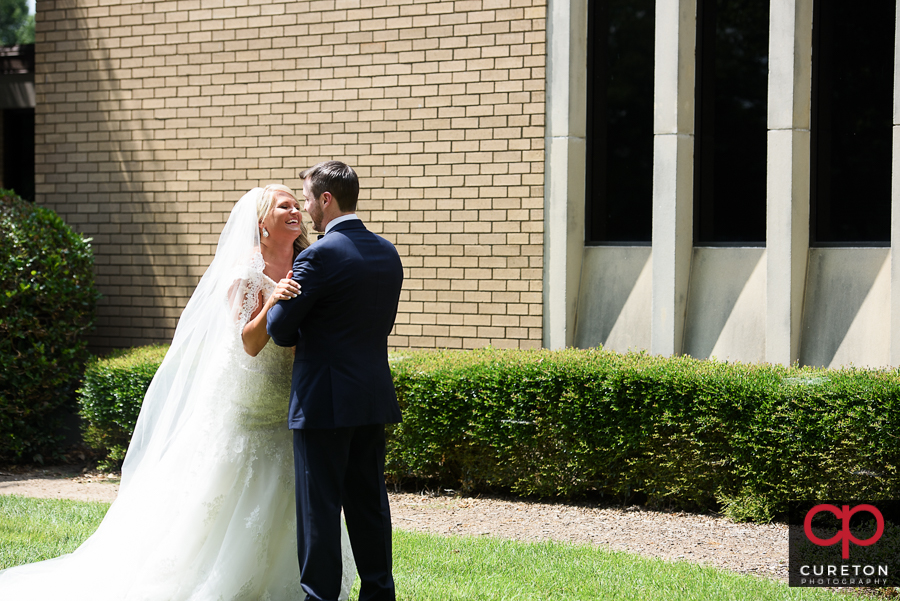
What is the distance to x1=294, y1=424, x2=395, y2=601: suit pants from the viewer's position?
13.4 feet

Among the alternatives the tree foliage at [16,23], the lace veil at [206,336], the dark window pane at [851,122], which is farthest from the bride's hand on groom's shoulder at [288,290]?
the tree foliage at [16,23]

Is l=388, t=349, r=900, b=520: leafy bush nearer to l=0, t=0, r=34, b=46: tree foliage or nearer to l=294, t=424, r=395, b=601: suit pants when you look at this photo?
l=294, t=424, r=395, b=601: suit pants

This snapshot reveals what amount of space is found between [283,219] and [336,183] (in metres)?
0.65

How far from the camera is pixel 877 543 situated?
5066mm

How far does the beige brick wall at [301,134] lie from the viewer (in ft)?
26.7

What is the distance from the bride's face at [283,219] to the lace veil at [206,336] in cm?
8

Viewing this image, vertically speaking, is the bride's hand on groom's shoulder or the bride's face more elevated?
the bride's face

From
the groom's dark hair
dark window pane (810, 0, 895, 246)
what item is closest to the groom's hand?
the groom's dark hair

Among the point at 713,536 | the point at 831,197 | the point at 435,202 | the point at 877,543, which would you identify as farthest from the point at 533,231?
the point at 877,543

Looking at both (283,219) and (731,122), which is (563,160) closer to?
(731,122)

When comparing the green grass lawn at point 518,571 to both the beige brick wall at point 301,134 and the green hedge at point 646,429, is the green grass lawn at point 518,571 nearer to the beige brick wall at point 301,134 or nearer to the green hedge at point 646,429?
the green hedge at point 646,429

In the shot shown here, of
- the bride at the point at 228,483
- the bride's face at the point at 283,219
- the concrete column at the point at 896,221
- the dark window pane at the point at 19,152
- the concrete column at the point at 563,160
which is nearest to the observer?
the bride at the point at 228,483

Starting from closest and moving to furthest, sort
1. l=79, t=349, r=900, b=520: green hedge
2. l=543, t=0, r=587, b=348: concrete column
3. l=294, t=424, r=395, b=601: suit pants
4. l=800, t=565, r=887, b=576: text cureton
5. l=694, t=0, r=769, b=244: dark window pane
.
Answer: l=294, t=424, r=395, b=601: suit pants < l=800, t=565, r=887, b=576: text cureton < l=79, t=349, r=900, b=520: green hedge < l=694, t=0, r=769, b=244: dark window pane < l=543, t=0, r=587, b=348: concrete column

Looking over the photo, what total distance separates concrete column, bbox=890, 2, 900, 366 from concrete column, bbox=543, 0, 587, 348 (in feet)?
8.18
